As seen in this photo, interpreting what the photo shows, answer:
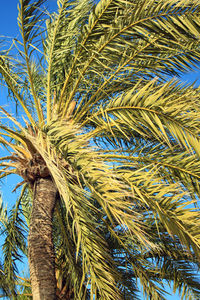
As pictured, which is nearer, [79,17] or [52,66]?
[52,66]

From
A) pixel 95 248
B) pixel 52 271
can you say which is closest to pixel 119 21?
pixel 95 248

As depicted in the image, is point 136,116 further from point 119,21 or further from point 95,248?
point 95,248

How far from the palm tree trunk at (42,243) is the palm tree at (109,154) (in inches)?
0.6

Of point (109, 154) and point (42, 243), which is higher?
point (109, 154)

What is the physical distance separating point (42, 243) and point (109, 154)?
1645 millimetres

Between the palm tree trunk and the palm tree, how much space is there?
0.6 inches

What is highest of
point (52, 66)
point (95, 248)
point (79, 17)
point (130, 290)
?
point (79, 17)

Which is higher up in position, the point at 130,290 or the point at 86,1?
the point at 86,1

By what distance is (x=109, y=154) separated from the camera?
618 cm

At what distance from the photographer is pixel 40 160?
19.4 ft

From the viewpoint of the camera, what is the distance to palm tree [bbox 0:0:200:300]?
191 inches

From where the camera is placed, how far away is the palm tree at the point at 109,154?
486cm

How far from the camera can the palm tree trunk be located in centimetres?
532

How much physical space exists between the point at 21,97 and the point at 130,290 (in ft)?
12.6
